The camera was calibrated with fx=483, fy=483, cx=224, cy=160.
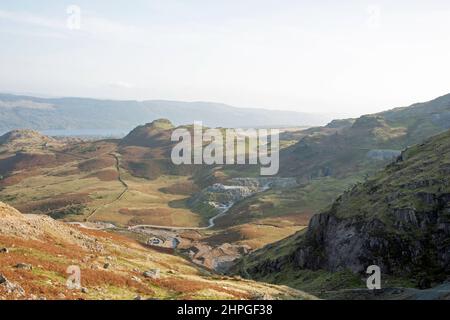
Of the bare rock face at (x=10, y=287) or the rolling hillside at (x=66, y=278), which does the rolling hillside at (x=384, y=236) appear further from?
the bare rock face at (x=10, y=287)

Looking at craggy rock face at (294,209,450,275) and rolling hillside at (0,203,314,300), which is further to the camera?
craggy rock face at (294,209,450,275)

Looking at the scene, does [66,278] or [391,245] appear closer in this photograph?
[66,278]

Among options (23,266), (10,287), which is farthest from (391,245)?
(10,287)

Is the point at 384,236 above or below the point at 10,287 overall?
below

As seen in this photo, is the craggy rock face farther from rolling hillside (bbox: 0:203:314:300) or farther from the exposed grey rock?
the exposed grey rock

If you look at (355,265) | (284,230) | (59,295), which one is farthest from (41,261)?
(284,230)

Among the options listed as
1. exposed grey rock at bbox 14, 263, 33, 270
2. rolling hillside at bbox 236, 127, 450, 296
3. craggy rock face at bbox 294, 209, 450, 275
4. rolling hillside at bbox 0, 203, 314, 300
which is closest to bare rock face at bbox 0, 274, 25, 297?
rolling hillside at bbox 0, 203, 314, 300

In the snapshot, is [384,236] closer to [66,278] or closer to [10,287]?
[66,278]

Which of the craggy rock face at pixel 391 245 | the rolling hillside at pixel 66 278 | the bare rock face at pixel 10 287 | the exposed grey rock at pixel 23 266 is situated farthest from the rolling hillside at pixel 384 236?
the bare rock face at pixel 10 287

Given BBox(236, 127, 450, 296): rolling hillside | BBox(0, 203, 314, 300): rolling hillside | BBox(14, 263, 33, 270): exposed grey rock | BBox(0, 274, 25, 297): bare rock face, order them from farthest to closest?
BBox(236, 127, 450, 296): rolling hillside
BBox(14, 263, 33, 270): exposed grey rock
BBox(0, 203, 314, 300): rolling hillside
BBox(0, 274, 25, 297): bare rock face
